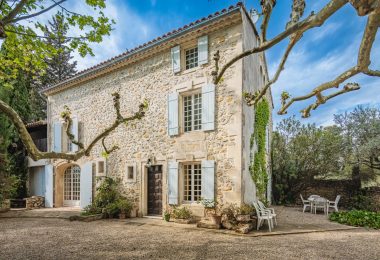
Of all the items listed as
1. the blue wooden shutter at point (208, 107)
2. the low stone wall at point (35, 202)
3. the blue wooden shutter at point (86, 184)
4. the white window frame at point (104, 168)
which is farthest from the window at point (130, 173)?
the low stone wall at point (35, 202)

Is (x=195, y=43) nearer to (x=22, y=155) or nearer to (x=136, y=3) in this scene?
(x=136, y=3)

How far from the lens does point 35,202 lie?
12188mm

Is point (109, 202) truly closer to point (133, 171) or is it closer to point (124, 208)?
point (124, 208)

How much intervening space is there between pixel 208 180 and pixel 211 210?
0.91 metres

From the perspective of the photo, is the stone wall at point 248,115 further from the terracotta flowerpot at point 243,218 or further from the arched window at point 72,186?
the arched window at point 72,186

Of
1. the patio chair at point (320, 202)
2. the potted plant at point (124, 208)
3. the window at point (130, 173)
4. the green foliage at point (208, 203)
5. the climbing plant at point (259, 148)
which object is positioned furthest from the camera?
the patio chair at point (320, 202)

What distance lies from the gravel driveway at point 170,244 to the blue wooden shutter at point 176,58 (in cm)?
541

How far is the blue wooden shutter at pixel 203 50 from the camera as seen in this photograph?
8.27 m

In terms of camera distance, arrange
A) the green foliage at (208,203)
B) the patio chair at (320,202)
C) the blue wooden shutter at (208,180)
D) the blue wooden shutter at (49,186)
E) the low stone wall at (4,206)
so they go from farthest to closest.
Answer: the blue wooden shutter at (49,186)
the low stone wall at (4,206)
the patio chair at (320,202)
the blue wooden shutter at (208,180)
the green foliage at (208,203)

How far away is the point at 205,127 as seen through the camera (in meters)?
8.05

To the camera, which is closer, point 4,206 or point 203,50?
point 203,50

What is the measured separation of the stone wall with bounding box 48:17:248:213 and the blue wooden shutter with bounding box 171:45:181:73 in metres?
0.25

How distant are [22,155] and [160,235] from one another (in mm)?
10930

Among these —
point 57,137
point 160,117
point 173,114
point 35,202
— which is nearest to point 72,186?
point 35,202
